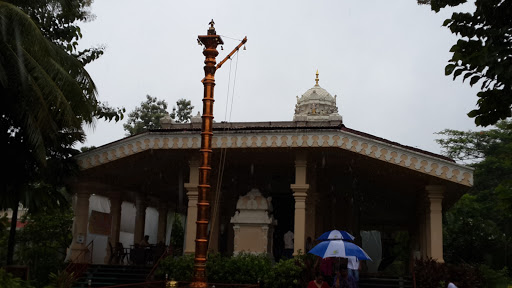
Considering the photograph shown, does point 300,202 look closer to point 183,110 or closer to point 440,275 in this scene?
point 440,275

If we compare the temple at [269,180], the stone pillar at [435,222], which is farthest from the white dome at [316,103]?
the stone pillar at [435,222]

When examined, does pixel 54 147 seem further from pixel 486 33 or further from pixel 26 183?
pixel 486 33

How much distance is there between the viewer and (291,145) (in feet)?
53.7

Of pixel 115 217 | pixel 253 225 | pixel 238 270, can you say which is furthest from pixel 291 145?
pixel 115 217

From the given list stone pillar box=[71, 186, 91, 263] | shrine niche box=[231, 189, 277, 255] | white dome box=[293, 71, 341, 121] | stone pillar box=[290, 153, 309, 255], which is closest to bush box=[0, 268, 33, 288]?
stone pillar box=[71, 186, 91, 263]

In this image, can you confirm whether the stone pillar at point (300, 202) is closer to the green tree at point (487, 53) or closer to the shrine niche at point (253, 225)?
the shrine niche at point (253, 225)

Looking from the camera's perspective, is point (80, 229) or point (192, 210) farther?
point (80, 229)

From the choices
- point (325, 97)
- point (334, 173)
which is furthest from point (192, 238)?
point (325, 97)

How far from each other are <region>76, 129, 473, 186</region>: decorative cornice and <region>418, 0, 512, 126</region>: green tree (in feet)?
31.7

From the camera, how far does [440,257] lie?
1598cm

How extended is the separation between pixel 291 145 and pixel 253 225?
310 cm

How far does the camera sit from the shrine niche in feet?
57.8

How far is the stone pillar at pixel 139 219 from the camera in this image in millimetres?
23359

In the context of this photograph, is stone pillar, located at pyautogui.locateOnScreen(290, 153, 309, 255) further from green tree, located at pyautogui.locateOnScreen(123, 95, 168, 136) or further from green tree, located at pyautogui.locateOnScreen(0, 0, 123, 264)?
green tree, located at pyautogui.locateOnScreen(123, 95, 168, 136)
